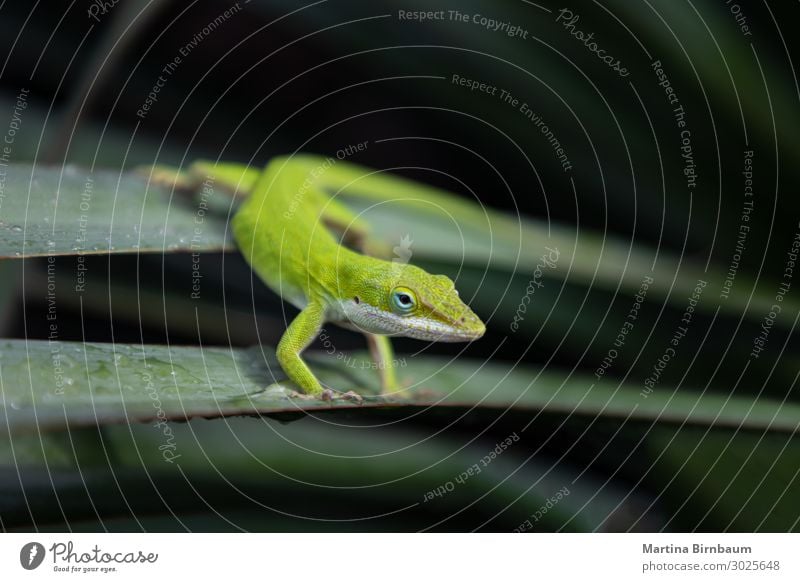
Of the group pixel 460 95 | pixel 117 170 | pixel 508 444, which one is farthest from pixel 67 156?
pixel 508 444

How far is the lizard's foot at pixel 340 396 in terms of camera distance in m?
0.93

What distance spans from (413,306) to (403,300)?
0.02 meters

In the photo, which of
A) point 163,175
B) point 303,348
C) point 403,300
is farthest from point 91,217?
point 403,300

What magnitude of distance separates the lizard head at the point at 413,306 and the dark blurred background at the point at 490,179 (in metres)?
0.06

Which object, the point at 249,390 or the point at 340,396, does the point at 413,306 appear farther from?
the point at 249,390

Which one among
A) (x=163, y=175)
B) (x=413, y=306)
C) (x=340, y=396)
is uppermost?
(x=163, y=175)

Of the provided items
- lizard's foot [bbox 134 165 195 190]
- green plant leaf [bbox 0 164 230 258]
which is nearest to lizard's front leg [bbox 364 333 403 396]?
green plant leaf [bbox 0 164 230 258]

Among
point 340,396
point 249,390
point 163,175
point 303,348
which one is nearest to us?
point 249,390

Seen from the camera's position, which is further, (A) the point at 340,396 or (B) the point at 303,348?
(B) the point at 303,348

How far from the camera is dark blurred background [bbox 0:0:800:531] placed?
0.96 m

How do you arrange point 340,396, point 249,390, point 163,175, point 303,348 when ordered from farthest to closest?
1. point 163,175
2. point 303,348
3. point 340,396
4. point 249,390

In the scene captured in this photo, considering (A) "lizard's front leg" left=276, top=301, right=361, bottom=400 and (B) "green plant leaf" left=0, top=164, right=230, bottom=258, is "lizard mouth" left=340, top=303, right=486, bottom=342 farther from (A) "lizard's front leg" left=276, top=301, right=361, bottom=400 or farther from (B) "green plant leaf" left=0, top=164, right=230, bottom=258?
(B) "green plant leaf" left=0, top=164, right=230, bottom=258

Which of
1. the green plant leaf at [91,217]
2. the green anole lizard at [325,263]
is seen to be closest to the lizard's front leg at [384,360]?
the green anole lizard at [325,263]

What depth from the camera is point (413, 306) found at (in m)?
1.07
